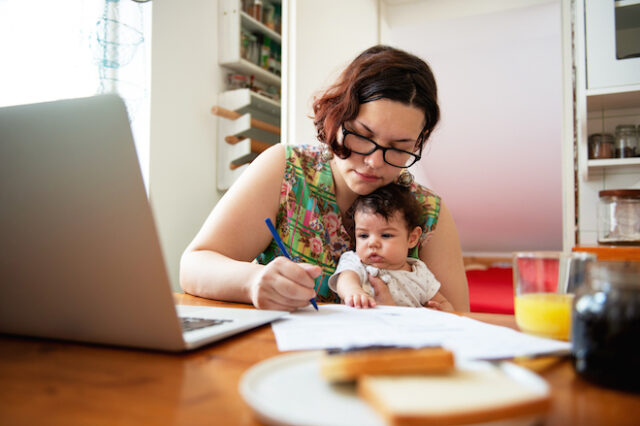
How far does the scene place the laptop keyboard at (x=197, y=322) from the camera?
68 centimetres

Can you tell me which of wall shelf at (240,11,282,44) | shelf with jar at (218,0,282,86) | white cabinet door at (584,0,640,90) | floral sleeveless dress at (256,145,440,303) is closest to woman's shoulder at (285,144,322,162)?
floral sleeveless dress at (256,145,440,303)

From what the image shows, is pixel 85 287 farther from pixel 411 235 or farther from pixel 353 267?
pixel 411 235

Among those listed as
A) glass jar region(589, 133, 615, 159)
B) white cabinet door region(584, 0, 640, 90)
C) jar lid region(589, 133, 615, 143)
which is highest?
white cabinet door region(584, 0, 640, 90)

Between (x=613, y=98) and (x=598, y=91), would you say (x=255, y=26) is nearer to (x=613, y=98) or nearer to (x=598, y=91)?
(x=598, y=91)

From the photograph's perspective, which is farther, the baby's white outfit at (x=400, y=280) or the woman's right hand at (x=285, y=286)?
the baby's white outfit at (x=400, y=280)

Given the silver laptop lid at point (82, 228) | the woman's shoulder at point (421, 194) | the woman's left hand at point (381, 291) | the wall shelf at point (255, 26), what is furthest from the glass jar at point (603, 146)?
the silver laptop lid at point (82, 228)

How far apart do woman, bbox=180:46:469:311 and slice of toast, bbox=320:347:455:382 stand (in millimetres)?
717

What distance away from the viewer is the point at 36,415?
39 cm

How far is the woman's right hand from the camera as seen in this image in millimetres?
840

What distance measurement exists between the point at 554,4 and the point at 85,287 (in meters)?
3.75

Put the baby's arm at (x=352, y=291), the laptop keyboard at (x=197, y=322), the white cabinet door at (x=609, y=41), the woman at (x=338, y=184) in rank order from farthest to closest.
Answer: the white cabinet door at (x=609, y=41), the woman at (x=338, y=184), the baby's arm at (x=352, y=291), the laptop keyboard at (x=197, y=322)

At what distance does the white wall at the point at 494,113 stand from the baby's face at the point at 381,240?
2.50 m

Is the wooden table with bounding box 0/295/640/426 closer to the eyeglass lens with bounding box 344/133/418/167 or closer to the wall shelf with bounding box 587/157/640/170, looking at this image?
the eyeglass lens with bounding box 344/133/418/167

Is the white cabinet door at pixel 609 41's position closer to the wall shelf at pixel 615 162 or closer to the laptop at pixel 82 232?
the wall shelf at pixel 615 162
